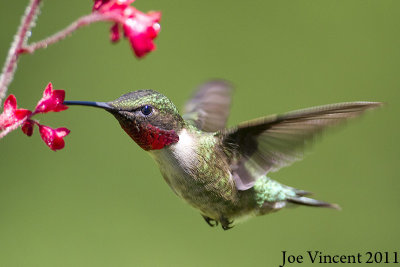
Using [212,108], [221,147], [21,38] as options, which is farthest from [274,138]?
[21,38]

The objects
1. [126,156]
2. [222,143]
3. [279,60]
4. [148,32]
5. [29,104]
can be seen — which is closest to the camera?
[148,32]

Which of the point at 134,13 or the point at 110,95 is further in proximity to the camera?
the point at 110,95

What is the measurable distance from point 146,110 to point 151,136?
0.39 ft

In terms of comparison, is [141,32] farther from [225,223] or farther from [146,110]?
[225,223]

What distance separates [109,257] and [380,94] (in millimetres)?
2929

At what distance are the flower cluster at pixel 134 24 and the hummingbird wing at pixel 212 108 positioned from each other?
4.39 ft

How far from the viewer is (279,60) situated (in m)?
5.29

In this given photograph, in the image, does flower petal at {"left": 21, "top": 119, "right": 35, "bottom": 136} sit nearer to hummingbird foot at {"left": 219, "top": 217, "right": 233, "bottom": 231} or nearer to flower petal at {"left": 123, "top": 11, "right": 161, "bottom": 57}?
flower petal at {"left": 123, "top": 11, "right": 161, "bottom": 57}

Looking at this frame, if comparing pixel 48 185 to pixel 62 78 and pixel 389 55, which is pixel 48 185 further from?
pixel 389 55

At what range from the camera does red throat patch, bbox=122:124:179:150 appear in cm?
204

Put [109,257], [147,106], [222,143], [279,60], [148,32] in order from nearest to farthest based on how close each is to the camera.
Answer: [148,32]
[147,106]
[222,143]
[109,257]
[279,60]

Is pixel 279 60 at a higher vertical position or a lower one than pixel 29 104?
higher

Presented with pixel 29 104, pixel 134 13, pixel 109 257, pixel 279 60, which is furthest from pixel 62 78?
pixel 134 13

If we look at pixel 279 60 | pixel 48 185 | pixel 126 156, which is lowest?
pixel 48 185
